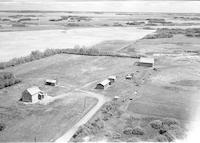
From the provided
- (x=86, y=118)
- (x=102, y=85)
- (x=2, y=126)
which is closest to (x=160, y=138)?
(x=86, y=118)

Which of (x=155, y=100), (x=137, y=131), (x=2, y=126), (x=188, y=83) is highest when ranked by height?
(x=188, y=83)

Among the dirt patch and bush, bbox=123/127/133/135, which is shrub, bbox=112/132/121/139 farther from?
the dirt patch

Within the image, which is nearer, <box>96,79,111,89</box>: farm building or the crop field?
the crop field

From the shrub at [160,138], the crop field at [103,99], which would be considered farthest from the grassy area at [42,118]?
the shrub at [160,138]

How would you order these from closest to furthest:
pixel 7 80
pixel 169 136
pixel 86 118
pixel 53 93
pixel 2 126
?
pixel 169 136 → pixel 2 126 → pixel 86 118 → pixel 53 93 → pixel 7 80

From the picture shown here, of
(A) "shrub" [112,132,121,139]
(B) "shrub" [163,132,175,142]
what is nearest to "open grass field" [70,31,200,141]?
(A) "shrub" [112,132,121,139]

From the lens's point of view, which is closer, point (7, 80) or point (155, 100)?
point (155, 100)

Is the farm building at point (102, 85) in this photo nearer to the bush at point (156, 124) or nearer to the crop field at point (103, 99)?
the crop field at point (103, 99)

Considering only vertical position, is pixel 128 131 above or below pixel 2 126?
above

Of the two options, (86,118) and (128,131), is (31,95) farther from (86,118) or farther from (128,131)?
(128,131)

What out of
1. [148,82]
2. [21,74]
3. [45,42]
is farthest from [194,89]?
[45,42]

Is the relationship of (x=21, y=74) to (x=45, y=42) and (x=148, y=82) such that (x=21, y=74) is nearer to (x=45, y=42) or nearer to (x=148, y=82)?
(x=148, y=82)
